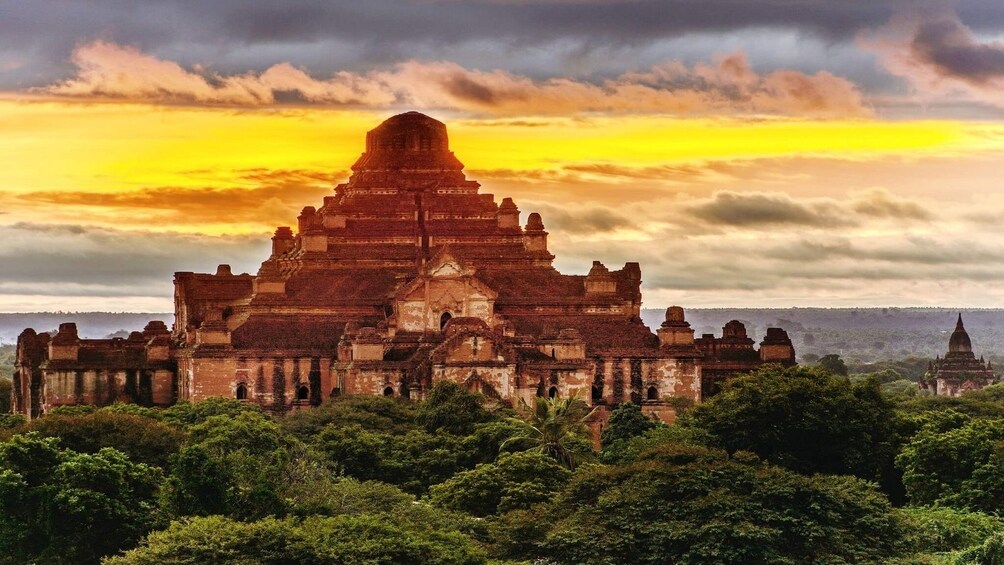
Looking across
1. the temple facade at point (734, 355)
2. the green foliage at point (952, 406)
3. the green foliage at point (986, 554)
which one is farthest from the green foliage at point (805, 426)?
the temple facade at point (734, 355)

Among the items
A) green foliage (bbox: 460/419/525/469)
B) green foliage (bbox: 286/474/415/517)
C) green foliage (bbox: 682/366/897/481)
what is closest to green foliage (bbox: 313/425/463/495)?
green foliage (bbox: 460/419/525/469)

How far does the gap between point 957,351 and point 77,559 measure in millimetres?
134352

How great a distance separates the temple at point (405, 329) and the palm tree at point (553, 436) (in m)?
17.0

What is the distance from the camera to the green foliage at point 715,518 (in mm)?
71375

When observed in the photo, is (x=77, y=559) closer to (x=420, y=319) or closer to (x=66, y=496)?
(x=66, y=496)

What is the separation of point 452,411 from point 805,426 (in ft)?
60.2

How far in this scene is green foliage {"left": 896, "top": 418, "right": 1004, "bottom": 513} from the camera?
280 ft

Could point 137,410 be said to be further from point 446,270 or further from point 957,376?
point 957,376

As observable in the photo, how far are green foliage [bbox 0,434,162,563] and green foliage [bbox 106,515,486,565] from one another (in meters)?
5.45

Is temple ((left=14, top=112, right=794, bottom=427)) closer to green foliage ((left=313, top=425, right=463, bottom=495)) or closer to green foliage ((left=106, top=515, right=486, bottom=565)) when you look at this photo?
green foliage ((left=313, top=425, right=463, bottom=495))

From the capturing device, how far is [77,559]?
7388cm

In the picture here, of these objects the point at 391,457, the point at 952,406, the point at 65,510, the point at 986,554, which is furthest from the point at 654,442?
the point at 952,406

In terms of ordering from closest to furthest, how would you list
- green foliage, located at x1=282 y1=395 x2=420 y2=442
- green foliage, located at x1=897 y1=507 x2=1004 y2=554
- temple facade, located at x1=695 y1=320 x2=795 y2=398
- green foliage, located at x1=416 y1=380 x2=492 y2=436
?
1. green foliage, located at x1=897 y1=507 x2=1004 y2=554
2. green foliage, located at x1=282 y1=395 x2=420 y2=442
3. green foliage, located at x1=416 y1=380 x2=492 y2=436
4. temple facade, located at x1=695 y1=320 x2=795 y2=398

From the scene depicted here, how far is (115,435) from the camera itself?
3440 inches
